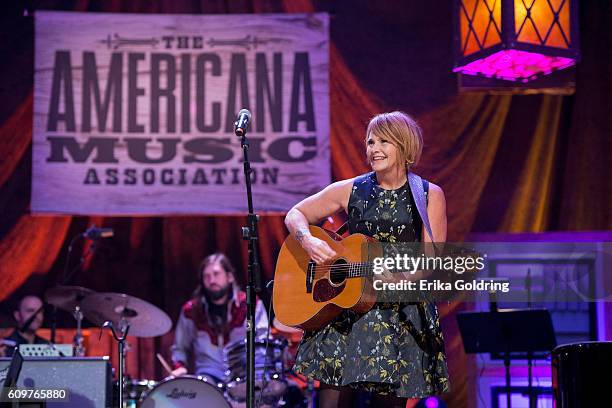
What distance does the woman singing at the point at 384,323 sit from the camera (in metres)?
3.76

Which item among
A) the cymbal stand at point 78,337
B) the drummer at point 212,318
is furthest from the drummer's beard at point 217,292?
the cymbal stand at point 78,337

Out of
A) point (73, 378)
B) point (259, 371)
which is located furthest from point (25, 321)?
point (73, 378)

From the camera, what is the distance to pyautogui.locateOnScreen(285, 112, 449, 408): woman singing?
376 cm

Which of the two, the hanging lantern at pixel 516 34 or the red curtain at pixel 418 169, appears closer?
the hanging lantern at pixel 516 34

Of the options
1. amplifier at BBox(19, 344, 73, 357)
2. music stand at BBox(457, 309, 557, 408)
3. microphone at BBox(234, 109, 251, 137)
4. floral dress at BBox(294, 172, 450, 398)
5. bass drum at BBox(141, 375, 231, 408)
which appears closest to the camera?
floral dress at BBox(294, 172, 450, 398)

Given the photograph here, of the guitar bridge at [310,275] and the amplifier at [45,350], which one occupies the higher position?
the guitar bridge at [310,275]

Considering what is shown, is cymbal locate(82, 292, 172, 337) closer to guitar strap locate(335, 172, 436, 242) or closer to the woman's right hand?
the woman's right hand

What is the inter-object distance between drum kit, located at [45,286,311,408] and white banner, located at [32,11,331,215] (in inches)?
42.8

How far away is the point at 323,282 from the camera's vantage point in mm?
4121

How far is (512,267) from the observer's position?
305 inches

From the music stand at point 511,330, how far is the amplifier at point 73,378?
240 cm

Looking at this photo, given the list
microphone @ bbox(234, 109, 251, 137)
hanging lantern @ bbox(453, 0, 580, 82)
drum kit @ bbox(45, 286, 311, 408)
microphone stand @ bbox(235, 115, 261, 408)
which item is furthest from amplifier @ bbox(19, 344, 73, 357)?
hanging lantern @ bbox(453, 0, 580, 82)

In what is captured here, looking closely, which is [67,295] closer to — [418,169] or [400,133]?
[418,169]

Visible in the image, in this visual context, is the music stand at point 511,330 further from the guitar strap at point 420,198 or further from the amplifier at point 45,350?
the amplifier at point 45,350
